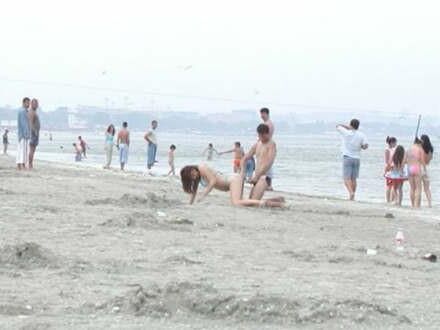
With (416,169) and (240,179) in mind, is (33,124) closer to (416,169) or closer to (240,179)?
(240,179)

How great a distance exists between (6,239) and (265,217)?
4.80m

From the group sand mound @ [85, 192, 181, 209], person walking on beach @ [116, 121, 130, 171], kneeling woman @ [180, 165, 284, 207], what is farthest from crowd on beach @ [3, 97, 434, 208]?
person walking on beach @ [116, 121, 130, 171]

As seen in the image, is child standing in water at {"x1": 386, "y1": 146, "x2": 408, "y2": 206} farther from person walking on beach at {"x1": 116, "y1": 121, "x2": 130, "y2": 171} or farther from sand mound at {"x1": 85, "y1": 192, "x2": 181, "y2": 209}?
person walking on beach at {"x1": 116, "y1": 121, "x2": 130, "y2": 171}

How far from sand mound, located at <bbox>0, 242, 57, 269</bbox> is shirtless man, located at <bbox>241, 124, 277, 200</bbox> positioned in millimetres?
6996

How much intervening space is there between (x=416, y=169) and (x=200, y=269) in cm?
1192

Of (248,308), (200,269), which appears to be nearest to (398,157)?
(200,269)

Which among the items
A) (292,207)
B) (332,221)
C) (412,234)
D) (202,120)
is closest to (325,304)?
(412,234)

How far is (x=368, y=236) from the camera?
12.2 meters

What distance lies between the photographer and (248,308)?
648 cm

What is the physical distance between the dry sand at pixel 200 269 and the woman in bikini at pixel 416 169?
212 inches

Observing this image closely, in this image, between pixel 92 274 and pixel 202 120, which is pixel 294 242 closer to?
pixel 92 274

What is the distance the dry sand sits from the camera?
6.37 m

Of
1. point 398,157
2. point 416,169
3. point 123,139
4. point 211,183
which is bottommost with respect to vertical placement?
point 123,139

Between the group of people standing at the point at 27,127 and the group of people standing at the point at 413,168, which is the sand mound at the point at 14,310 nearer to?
the group of people standing at the point at 413,168
